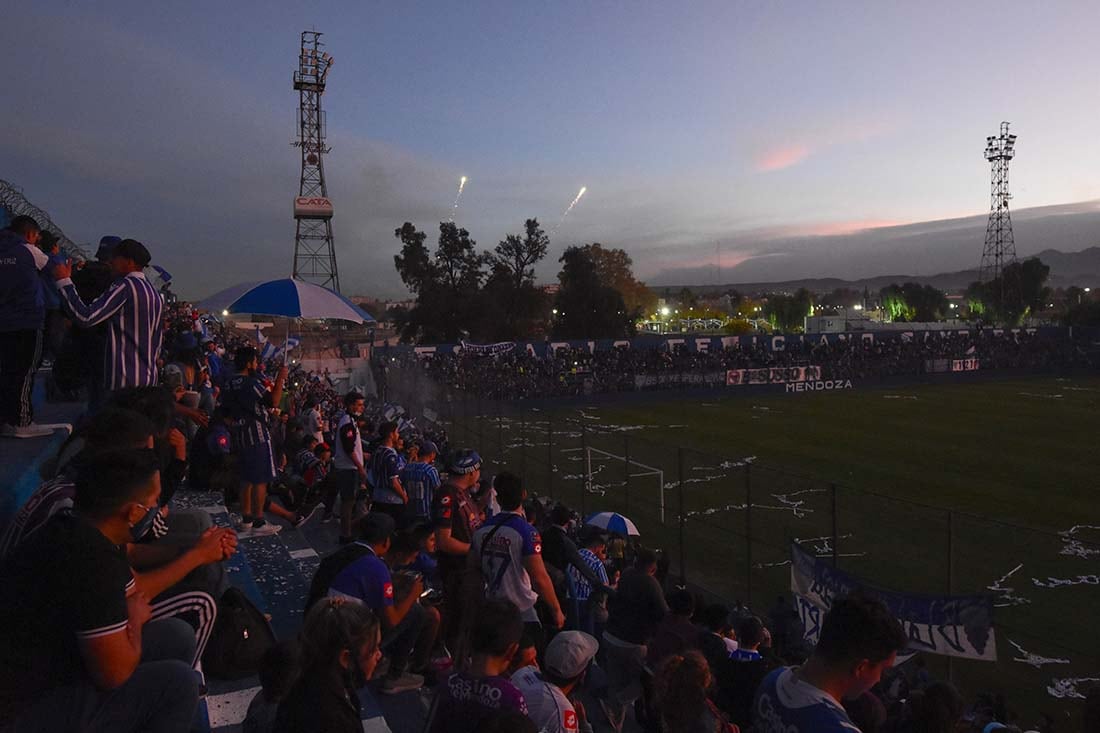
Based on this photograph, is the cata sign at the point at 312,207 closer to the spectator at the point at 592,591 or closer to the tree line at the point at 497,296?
the tree line at the point at 497,296

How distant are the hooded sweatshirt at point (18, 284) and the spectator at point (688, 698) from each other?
5280 mm

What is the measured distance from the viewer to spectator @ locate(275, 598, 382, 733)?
292 centimetres

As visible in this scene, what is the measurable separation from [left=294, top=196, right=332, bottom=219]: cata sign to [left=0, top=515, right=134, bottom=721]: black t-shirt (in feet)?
197

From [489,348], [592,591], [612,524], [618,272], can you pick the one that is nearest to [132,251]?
[592,591]

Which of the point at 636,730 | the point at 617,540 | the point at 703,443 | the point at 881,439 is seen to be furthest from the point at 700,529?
the point at 881,439

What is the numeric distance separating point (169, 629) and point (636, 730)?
439cm

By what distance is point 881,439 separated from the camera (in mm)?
30609

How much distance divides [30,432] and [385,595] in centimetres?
349

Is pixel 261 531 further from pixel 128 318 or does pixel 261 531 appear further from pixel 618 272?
pixel 618 272

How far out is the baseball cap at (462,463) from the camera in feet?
20.2

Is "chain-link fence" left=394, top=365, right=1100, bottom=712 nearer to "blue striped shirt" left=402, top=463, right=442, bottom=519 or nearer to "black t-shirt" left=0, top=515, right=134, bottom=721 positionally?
"blue striped shirt" left=402, top=463, right=442, bottom=519

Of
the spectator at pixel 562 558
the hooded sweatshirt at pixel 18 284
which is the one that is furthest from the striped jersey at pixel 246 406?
the spectator at pixel 562 558

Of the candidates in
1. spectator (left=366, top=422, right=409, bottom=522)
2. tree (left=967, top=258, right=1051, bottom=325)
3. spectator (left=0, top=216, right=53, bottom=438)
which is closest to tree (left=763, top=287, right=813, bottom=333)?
tree (left=967, top=258, right=1051, bottom=325)

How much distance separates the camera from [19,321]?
5.72 meters
